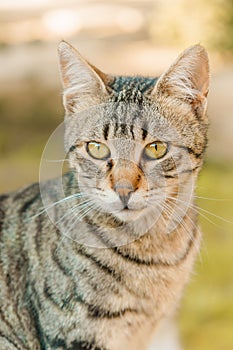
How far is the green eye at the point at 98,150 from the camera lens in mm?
1146

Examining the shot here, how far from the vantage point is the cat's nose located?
3.62 ft

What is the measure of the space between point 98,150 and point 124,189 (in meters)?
0.10

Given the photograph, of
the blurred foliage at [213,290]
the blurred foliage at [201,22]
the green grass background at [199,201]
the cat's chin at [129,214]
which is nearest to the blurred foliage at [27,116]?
the green grass background at [199,201]

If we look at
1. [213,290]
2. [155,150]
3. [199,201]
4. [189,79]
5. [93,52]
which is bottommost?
[213,290]

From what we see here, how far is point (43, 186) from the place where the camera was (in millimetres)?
1322

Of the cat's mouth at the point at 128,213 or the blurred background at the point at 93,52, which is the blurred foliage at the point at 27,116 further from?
the cat's mouth at the point at 128,213

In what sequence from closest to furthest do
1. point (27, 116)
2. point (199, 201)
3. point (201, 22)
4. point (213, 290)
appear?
1. point (199, 201)
2. point (213, 290)
3. point (201, 22)
4. point (27, 116)

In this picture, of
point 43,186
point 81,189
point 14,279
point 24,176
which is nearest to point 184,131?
point 81,189

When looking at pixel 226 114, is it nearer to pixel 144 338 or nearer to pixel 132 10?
pixel 132 10

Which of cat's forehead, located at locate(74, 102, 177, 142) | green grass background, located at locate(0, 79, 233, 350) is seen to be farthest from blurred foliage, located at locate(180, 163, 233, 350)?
cat's forehead, located at locate(74, 102, 177, 142)

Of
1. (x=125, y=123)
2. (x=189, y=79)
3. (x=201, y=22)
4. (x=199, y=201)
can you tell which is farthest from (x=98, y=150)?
(x=201, y=22)

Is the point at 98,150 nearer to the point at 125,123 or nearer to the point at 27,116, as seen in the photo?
the point at 125,123

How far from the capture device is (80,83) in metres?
1.19

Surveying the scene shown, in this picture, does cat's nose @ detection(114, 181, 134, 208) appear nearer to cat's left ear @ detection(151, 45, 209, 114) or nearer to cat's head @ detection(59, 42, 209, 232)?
cat's head @ detection(59, 42, 209, 232)
